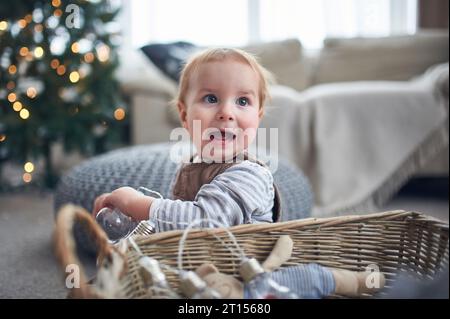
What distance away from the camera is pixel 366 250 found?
2.56 ft

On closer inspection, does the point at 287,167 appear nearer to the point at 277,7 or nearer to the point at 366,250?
the point at 366,250

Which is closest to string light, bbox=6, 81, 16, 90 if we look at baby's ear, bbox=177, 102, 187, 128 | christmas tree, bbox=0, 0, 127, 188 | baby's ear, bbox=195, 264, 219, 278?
christmas tree, bbox=0, 0, 127, 188

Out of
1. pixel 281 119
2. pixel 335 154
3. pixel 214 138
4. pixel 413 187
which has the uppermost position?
pixel 214 138

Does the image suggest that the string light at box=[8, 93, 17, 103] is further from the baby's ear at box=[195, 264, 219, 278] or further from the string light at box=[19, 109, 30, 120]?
the baby's ear at box=[195, 264, 219, 278]

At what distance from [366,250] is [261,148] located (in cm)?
56

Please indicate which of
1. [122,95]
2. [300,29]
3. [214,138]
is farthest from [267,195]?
[300,29]

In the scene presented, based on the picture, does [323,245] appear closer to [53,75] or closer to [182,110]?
[182,110]

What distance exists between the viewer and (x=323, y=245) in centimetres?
75

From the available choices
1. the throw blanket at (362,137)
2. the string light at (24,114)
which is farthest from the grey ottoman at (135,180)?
the string light at (24,114)

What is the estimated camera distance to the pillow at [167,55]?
7.66 ft

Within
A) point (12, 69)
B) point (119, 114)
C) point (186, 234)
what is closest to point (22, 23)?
point (12, 69)

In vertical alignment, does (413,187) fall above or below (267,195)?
below

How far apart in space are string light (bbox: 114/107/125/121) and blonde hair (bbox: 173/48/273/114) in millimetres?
1637

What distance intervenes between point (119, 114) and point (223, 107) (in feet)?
5.79
